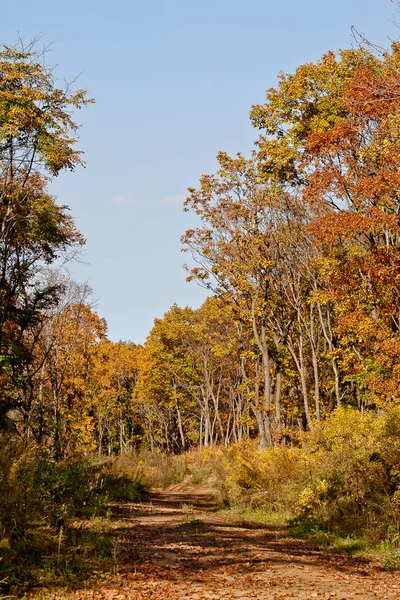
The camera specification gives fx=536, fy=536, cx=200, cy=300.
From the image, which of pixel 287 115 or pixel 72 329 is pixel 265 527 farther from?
pixel 72 329

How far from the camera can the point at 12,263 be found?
22.1 meters

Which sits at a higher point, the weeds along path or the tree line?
the tree line

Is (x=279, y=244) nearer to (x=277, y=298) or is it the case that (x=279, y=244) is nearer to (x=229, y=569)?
(x=277, y=298)

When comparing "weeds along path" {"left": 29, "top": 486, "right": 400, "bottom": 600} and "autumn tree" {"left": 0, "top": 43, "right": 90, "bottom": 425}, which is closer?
"weeds along path" {"left": 29, "top": 486, "right": 400, "bottom": 600}

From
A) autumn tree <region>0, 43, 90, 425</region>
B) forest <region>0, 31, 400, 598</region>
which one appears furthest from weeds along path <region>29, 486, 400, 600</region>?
autumn tree <region>0, 43, 90, 425</region>

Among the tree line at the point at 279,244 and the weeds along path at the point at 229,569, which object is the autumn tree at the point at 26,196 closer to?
the tree line at the point at 279,244

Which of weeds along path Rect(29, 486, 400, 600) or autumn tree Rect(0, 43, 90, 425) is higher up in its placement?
autumn tree Rect(0, 43, 90, 425)

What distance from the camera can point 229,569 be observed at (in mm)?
8242

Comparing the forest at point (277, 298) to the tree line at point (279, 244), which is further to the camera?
the tree line at point (279, 244)

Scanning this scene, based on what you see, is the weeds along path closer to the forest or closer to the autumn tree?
the forest

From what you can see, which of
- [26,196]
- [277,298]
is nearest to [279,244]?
[277,298]

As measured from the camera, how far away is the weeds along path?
693 centimetres

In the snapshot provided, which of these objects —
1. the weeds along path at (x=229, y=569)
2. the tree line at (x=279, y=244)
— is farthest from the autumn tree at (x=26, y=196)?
the weeds along path at (x=229, y=569)

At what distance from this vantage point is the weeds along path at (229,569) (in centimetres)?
693
